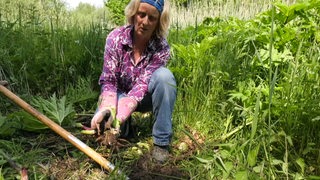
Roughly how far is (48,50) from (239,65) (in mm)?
1449

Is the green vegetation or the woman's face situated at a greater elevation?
the woman's face

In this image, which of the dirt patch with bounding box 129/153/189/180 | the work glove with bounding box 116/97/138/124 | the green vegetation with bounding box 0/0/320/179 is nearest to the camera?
the green vegetation with bounding box 0/0/320/179

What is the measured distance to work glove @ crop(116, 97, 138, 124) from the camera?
172 cm

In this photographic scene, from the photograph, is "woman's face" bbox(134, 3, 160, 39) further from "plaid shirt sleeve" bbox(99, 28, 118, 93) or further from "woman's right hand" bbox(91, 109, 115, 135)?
"woman's right hand" bbox(91, 109, 115, 135)

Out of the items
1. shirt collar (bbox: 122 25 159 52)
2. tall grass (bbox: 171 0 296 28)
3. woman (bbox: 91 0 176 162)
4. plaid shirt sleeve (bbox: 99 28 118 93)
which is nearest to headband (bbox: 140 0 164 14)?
woman (bbox: 91 0 176 162)

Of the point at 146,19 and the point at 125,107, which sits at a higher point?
the point at 146,19

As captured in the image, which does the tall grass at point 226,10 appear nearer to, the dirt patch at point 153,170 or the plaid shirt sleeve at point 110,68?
the plaid shirt sleeve at point 110,68

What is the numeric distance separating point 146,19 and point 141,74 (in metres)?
0.33

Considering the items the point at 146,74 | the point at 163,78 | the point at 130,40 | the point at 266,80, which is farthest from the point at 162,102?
the point at 266,80

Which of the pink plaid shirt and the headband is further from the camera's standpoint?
the pink plaid shirt

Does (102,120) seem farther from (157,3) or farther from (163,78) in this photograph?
(157,3)

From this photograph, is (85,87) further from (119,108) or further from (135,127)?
(119,108)

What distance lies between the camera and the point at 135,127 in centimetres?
210

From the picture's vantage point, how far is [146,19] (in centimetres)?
181
